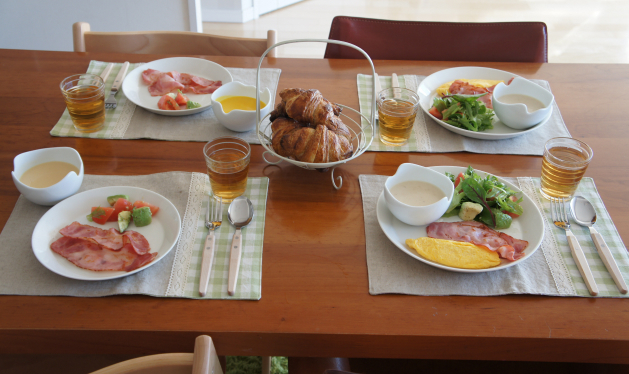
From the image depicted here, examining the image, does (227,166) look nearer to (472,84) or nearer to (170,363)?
(170,363)

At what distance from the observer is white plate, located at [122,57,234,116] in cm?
139

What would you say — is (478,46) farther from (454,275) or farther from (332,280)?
(332,280)

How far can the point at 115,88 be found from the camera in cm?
147

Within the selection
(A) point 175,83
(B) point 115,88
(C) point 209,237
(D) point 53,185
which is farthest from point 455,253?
(B) point 115,88

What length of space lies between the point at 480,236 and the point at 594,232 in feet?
0.85

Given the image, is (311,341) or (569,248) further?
(569,248)

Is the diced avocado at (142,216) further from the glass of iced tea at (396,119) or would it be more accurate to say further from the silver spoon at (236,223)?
the glass of iced tea at (396,119)

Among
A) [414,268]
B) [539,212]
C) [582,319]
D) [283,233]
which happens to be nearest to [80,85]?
[283,233]

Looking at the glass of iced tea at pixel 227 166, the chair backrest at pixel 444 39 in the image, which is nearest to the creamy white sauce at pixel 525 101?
the chair backrest at pixel 444 39

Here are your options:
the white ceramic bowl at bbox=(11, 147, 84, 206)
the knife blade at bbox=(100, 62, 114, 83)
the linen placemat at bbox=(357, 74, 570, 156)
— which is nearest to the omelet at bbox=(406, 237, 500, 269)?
the linen placemat at bbox=(357, 74, 570, 156)

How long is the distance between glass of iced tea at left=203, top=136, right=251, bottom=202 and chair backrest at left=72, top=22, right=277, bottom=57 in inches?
27.5

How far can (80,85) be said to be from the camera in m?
1.33

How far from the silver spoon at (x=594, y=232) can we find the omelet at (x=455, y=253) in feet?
0.75

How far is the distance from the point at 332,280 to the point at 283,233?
0.55ft
